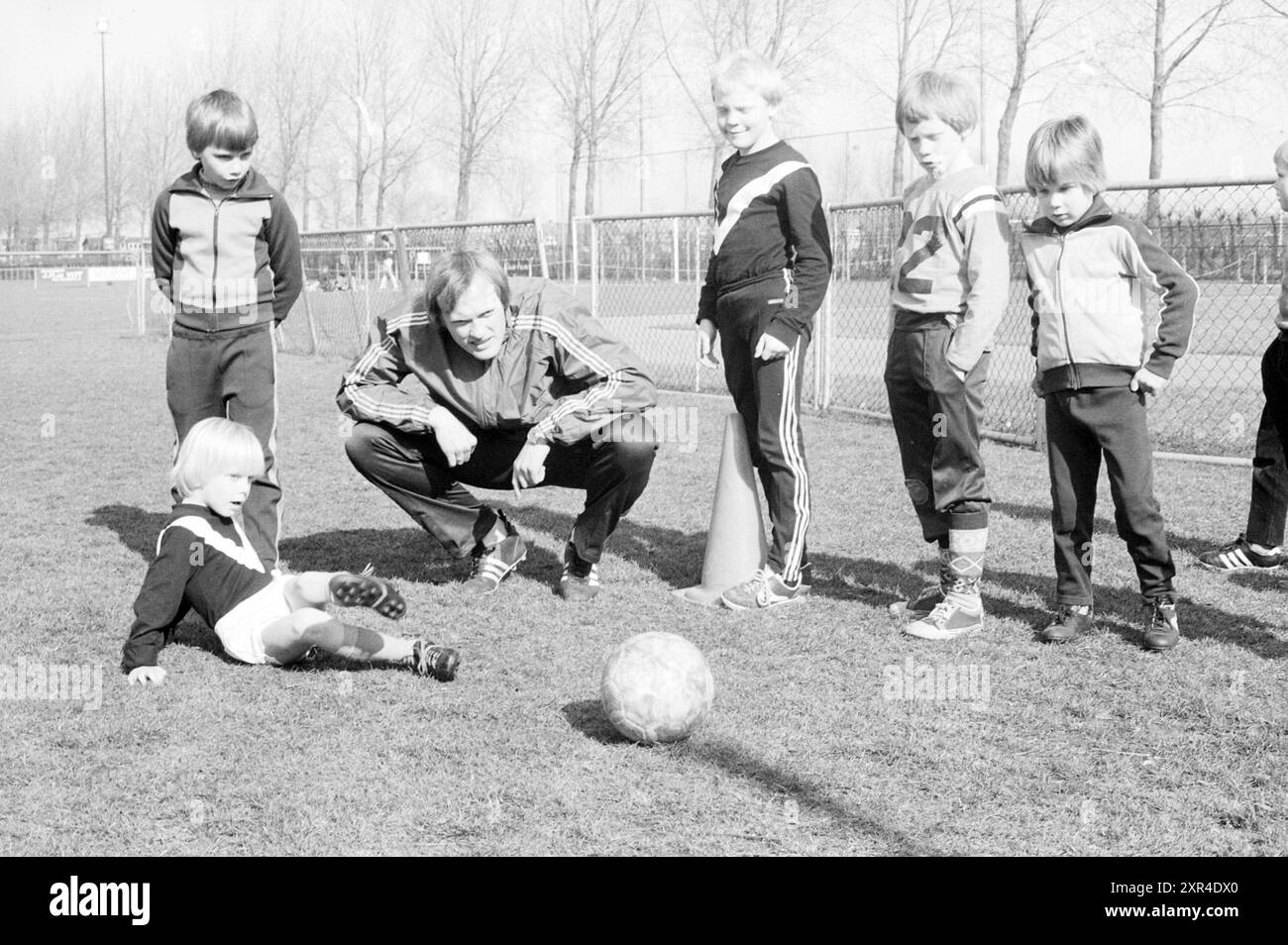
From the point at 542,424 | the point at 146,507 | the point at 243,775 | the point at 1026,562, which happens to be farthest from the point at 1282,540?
the point at 146,507

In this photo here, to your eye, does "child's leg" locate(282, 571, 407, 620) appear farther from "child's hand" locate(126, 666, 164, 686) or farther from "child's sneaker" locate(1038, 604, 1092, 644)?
"child's sneaker" locate(1038, 604, 1092, 644)

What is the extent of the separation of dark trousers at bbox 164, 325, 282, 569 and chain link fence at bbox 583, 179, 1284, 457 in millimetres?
3759

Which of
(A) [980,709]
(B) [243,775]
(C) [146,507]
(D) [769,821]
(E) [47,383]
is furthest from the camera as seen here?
(E) [47,383]

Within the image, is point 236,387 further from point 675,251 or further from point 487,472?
point 675,251

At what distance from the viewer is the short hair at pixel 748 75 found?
4.99 meters

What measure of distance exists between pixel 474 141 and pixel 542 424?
39.8 m

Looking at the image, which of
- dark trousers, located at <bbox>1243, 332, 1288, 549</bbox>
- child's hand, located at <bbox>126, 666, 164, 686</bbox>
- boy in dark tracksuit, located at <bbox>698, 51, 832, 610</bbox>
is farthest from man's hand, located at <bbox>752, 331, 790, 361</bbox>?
child's hand, located at <bbox>126, 666, 164, 686</bbox>

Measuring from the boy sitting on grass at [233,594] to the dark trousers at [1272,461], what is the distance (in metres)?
3.82

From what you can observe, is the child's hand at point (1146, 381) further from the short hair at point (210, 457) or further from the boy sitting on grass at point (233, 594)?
the short hair at point (210, 457)

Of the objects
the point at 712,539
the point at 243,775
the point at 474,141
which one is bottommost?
the point at 243,775

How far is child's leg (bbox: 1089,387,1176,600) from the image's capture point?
181 inches

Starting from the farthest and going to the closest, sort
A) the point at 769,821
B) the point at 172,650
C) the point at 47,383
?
the point at 47,383 → the point at 172,650 → the point at 769,821

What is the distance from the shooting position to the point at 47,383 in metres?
13.9

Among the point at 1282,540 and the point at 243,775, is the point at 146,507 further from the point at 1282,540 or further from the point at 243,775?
the point at 1282,540
